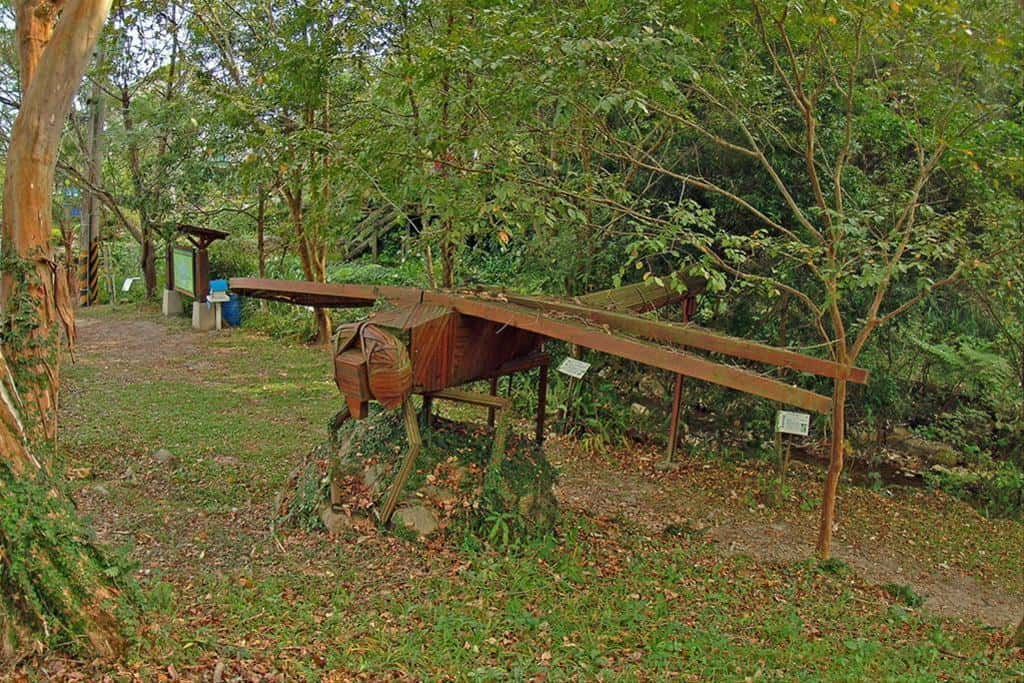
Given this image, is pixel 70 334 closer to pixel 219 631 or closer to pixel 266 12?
pixel 219 631

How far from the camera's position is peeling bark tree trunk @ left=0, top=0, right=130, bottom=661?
3.06 meters

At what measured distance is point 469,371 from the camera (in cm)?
557

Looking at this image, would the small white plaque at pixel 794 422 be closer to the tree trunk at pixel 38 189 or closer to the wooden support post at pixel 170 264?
the tree trunk at pixel 38 189

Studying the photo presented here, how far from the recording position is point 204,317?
1463cm

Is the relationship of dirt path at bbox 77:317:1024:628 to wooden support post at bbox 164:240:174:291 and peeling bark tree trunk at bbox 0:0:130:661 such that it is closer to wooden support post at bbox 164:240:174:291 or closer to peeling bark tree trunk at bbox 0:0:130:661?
peeling bark tree trunk at bbox 0:0:130:661

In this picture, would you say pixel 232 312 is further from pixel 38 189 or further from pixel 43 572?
pixel 43 572

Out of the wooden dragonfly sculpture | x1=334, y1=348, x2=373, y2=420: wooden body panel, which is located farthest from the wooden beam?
x1=334, y1=348, x2=373, y2=420: wooden body panel

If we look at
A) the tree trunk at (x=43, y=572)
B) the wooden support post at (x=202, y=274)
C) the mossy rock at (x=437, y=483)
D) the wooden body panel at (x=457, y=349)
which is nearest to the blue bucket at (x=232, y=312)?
the wooden support post at (x=202, y=274)

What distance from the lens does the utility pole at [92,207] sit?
15.6 m

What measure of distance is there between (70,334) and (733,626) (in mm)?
5426

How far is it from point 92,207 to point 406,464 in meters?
15.5

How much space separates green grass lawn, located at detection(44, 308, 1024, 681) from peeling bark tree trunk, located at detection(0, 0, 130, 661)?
244mm

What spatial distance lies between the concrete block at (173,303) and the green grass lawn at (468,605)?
9.41 metres

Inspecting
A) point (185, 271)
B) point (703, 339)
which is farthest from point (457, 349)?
point (185, 271)
